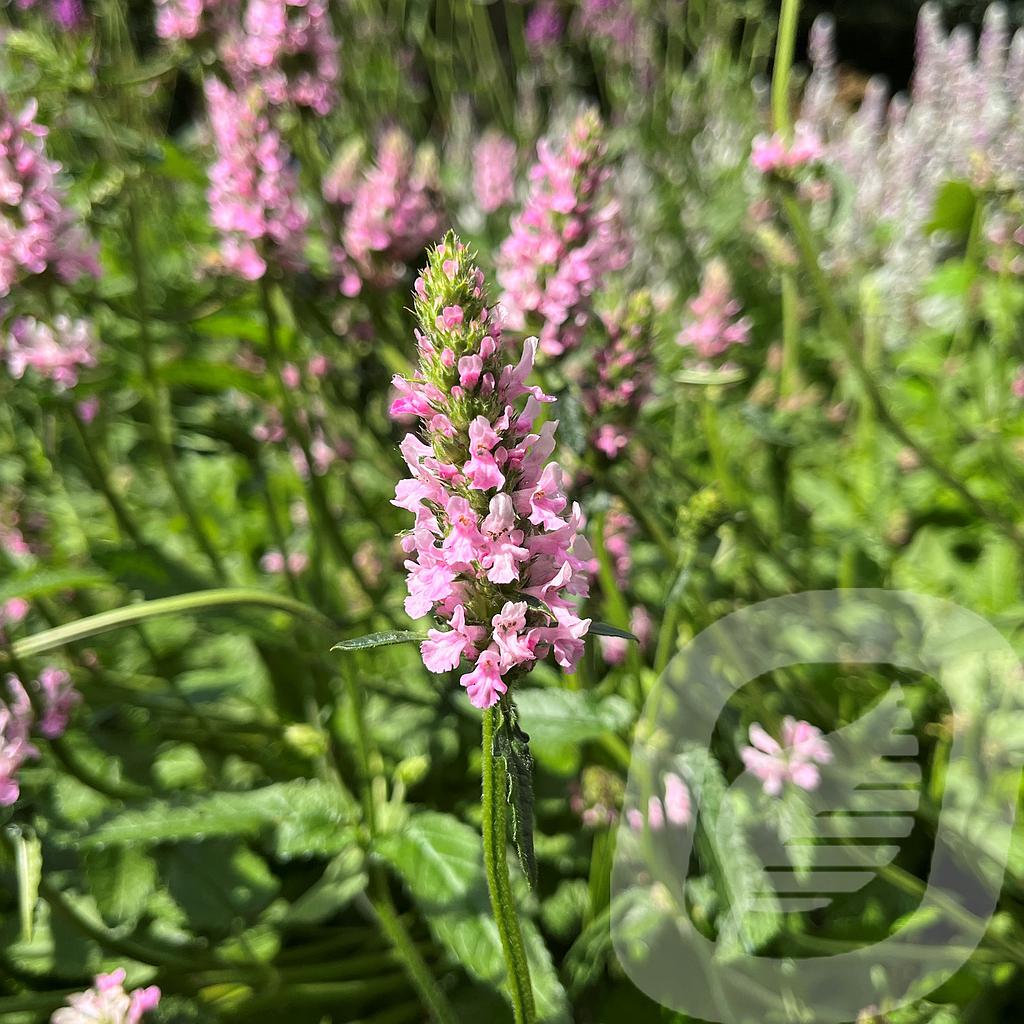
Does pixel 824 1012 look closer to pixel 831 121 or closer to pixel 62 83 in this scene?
pixel 62 83

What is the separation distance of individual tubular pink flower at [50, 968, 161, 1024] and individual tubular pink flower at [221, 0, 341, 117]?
153 centimetres

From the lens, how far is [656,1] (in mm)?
4270

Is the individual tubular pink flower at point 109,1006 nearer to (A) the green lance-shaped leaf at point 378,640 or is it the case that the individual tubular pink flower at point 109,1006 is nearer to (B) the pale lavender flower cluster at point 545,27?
(A) the green lance-shaped leaf at point 378,640

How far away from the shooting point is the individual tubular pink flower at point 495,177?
3.18m

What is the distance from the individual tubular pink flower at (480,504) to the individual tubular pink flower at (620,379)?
62 centimetres

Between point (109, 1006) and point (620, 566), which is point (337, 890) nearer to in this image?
point (109, 1006)

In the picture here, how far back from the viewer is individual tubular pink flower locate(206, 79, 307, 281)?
5.44 feet

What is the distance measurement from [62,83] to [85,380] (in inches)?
21.8

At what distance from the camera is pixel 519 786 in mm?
781

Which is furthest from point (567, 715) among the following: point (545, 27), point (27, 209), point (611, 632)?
point (545, 27)

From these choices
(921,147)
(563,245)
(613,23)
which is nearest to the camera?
(563,245)

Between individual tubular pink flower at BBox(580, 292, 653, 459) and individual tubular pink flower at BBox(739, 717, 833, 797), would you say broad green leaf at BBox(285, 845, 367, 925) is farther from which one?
individual tubular pink flower at BBox(580, 292, 653, 459)

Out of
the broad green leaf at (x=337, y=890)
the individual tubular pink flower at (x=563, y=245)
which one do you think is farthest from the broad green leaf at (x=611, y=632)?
the broad green leaf at (x=337, y=890)

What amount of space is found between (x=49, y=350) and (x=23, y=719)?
763 mm
